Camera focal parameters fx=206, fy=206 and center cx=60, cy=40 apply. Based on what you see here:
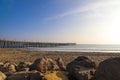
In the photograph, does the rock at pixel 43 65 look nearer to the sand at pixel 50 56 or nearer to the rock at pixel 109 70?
the rock at pixel 109 70

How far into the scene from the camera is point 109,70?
634cm

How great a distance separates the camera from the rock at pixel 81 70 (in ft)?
23.7

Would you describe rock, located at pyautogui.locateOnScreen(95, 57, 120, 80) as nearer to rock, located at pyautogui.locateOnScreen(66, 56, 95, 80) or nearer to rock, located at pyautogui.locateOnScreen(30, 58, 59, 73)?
rock, located at pyautogui.locateOnScreen(66, 56, 95, 80)

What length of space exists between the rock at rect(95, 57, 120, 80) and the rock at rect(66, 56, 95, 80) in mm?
706

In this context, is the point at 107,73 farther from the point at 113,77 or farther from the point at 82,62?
the point at 82,62

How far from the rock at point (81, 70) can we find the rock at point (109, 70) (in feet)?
2.32

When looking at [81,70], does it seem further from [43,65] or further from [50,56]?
[50,56]

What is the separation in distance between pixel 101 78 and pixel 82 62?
5.89 feet

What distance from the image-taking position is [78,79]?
7.26 m

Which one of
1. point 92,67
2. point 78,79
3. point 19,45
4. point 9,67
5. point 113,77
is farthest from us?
point 19,45

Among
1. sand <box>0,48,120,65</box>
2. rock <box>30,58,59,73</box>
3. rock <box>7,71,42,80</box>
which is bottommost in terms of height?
sand <box>0,48,120,65</box>

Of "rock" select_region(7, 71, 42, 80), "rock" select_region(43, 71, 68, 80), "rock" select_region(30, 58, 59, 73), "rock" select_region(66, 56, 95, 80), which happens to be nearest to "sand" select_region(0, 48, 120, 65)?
"rock" select_region(30, 58, 59, 73)

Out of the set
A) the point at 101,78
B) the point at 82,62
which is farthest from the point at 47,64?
the point at 101,78

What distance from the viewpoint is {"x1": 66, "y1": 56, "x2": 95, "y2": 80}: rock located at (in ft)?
23.7
